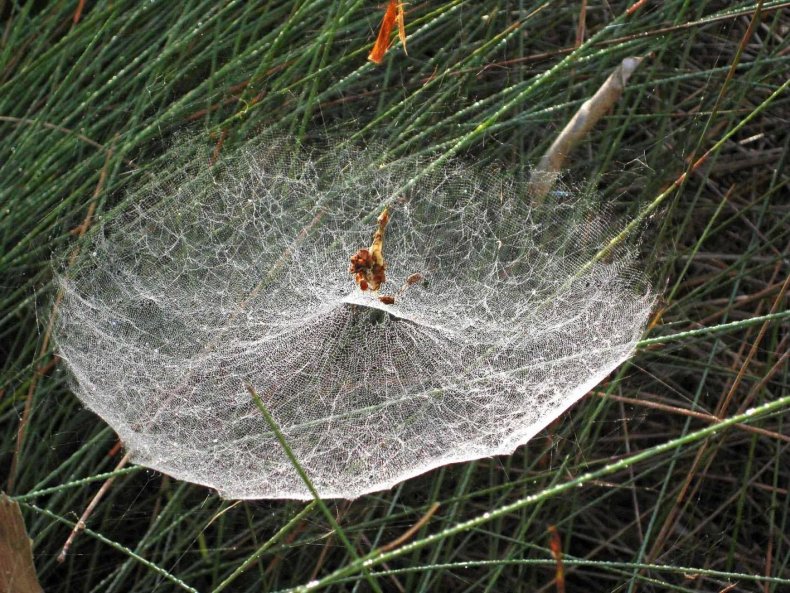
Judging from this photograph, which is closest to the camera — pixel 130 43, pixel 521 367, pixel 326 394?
pixel 521 367

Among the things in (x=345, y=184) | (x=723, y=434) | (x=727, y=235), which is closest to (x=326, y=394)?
(x=345, y=184)

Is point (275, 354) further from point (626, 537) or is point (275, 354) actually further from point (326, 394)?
point (626, 537)

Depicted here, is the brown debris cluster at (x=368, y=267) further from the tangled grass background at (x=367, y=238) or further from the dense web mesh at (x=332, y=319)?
the tangled grass background at (x=367, y=238)

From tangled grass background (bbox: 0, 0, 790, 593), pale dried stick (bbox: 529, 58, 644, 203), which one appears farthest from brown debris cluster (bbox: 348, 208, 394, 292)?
pale dried stick (bbox: 529, 58, 644, 203)

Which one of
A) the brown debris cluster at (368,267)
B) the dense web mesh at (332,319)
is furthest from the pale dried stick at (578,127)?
the brown debris cluster at (368,267)

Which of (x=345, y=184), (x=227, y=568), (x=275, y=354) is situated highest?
(x=345, y=184)

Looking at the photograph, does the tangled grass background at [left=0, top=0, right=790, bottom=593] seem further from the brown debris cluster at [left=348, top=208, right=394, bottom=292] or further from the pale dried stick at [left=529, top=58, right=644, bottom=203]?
the brown debris cluster at [left=348, top=208, right=394, bottom=292]

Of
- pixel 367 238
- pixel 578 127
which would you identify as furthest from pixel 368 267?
pixel 578 127

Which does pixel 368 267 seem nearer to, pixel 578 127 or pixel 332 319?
pixel 332 319
